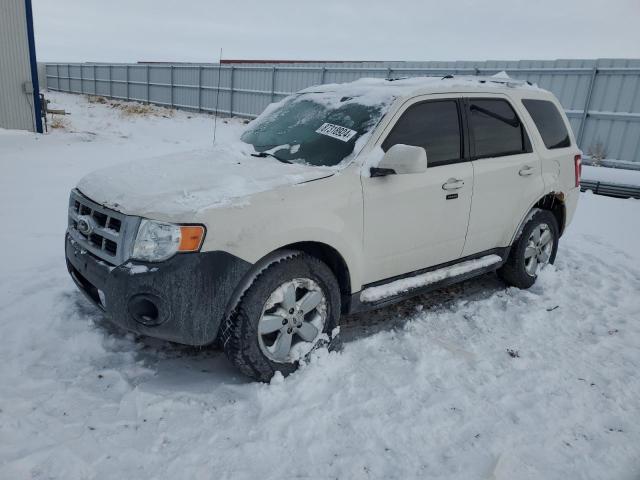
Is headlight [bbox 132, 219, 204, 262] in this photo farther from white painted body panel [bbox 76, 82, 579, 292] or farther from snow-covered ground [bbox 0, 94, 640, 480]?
snow-covered ground [bbox 0, 94, 640, 480]

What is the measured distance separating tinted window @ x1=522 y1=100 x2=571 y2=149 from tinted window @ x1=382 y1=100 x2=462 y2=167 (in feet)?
3.72

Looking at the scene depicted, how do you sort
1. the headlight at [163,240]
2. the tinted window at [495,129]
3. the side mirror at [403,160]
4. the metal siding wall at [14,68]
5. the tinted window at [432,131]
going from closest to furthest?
the headlight at [163,240], the side mirror at [403,160], the tinted window at [432,131], the tinted window at [495,129], the metal siding wall at [14,68]

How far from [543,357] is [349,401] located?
153cm

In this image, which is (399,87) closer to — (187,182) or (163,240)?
(187,182)

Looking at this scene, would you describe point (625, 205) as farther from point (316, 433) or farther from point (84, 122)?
point (84, 122)

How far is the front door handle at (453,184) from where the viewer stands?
3.53 m

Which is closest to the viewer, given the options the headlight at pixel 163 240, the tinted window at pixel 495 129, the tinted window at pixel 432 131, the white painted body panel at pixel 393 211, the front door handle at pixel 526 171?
the headlight at pixel 163 240

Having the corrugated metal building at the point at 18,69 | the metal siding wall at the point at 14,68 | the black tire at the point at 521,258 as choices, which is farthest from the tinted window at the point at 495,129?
the metal siding wall at the point at 14,68

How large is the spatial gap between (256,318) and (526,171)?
284 centimetres

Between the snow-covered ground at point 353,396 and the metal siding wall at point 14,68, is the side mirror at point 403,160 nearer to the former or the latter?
the snow-covered ground at point 353,396

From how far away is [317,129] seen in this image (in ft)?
11.5

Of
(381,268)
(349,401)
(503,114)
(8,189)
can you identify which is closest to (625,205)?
(503,114)

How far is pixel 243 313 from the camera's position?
2.71 metres

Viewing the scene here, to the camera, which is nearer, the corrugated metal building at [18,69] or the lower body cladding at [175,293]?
the lower body cladding at [175,293]
